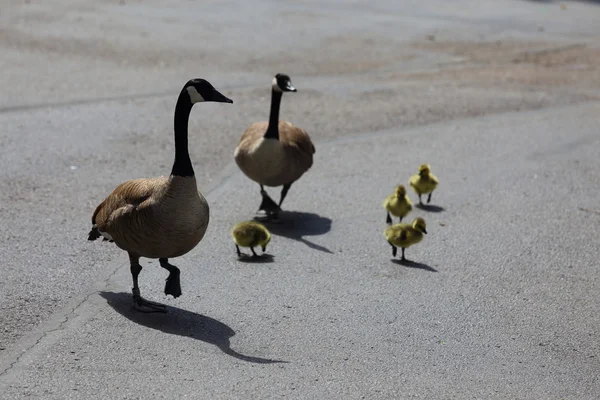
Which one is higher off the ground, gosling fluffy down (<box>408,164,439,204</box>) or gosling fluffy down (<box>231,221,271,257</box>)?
gosling fluffy down (<box>408,164,439,204</box>)

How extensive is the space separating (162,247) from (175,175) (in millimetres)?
464

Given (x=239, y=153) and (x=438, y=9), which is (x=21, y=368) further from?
(x=438, y=9)

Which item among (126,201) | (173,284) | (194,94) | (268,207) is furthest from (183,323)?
(268,207)

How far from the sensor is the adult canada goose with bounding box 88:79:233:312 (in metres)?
5.84

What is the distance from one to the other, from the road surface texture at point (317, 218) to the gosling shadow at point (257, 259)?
74 millimetres

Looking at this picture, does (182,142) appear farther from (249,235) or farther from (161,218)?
(249,235)

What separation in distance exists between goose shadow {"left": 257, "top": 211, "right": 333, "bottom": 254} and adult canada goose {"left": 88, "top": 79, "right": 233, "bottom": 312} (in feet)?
6.44

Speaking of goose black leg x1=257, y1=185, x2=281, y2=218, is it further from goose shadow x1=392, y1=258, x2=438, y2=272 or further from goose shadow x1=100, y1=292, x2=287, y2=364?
goose shadow x1=100, y1=292, x2=287, y2=364

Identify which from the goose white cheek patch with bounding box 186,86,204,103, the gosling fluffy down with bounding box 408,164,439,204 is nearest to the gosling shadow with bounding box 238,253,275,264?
the goose white cheek patch with bounding box 186,86,204,103

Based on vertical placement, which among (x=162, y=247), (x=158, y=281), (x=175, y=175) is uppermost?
(x=175, y=175)

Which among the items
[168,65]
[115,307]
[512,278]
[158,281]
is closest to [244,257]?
[158,281]

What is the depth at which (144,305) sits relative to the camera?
6207 millimetres

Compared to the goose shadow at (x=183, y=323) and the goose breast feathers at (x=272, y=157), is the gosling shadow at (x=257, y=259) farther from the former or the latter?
the goose shadow at (x=183, y=323)

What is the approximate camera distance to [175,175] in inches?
232
